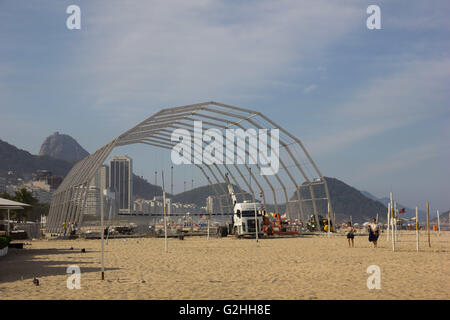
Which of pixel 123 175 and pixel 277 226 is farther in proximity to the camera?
pixel 123 175

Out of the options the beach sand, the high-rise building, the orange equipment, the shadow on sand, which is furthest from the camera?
the high-rise building

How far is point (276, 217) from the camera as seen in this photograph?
37969 mm

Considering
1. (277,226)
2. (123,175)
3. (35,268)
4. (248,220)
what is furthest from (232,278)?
(123,175)

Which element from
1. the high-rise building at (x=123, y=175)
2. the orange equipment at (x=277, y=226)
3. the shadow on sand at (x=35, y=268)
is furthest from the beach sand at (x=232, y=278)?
the high-rise building at (x=123, y=175)

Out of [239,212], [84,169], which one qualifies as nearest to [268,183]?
[239,212]

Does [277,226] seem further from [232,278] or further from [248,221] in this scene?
[232,278]

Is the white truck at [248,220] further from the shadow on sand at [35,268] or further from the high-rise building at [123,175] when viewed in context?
the shadow on sand at [35,268]

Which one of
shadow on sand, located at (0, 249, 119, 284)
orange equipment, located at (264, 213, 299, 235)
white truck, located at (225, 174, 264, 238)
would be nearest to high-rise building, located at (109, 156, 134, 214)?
white truck, located at (225, 174, 264, 238)

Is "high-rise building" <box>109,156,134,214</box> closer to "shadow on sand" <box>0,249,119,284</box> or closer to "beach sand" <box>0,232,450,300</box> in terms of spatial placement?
"shadow on sand" <box>0,249,119,284</box>

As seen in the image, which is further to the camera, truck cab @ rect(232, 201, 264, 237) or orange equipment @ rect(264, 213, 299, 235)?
orange equipment @ rect(264, 213, 299, 235)

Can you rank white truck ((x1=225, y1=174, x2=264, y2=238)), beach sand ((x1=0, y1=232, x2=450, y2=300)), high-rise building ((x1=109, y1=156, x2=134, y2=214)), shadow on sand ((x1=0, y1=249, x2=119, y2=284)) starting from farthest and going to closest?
high-rise building ((x1=109, y1=156, x2=134, y2=214)) < white truck ((x1=225, y1=174, x2=264, y2=238)) < shadow on sand ((x1=0, y1=249, x2=119, y2=284)) < beach sand ((x1=0, y1=232, x2=450, y2=300))

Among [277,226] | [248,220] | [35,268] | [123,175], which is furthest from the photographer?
[123,175]
